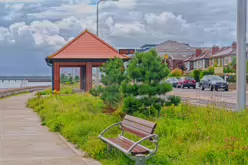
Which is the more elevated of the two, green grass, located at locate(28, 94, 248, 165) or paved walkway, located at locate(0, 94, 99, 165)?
green grass, located at locate(28, 94, 248, 165)

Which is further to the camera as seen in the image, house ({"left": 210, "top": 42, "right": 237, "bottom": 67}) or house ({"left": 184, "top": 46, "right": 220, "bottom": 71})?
house ({"left": 184, "top": 46, "right": 220, "bottom": 71})

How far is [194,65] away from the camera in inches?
4050

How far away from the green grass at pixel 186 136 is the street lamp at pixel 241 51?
1.00 meters

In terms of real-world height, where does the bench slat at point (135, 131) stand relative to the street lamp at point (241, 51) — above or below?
below

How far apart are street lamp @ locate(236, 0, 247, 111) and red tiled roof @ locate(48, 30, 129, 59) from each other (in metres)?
21.4

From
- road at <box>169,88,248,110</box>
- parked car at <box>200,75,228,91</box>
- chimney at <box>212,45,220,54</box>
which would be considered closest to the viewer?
road at <box>169,88,248,110</box>

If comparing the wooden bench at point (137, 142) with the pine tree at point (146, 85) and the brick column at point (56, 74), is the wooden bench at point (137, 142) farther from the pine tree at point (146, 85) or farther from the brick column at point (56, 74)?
the brick column at point (56, 74)

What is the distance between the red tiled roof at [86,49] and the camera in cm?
3453

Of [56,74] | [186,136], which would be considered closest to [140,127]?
[186,136]

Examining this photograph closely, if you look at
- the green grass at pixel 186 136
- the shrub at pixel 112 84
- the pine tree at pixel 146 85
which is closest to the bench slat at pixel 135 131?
the green grass at pixel 186 136

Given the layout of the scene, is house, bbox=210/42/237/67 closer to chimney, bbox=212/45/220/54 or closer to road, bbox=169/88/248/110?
chimney, bbox=212/45/220/54

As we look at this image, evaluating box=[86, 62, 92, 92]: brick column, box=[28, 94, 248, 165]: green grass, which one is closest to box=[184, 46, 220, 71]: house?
box=[86, 62, 92, 92]: brick column

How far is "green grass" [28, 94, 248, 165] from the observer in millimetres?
7770

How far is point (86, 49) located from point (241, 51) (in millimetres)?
23336
